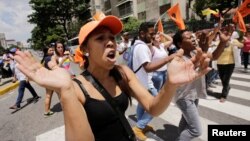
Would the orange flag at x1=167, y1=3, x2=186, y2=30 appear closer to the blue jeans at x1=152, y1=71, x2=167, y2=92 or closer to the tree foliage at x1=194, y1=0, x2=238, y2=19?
the blue jeans at x1=152, y1=71, x2=167, y2=92

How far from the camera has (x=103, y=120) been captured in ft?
6.33

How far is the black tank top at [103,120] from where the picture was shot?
6.27 feet

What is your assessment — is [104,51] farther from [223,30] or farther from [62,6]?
[62,6]

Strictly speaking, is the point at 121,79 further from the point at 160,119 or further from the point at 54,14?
the point at 54,14

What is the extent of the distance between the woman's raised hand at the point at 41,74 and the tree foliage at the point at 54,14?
157 ft

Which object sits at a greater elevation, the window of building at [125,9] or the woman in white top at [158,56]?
the window of building at [125,9]

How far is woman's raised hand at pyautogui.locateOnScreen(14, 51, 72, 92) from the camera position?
5.77ft

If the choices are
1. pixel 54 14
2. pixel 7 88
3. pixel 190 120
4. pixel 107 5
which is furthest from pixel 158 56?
pixel 107 5

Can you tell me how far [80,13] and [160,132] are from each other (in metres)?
48.0

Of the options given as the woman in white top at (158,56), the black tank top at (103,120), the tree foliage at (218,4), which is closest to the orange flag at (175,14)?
the woman in white top at (158,56)

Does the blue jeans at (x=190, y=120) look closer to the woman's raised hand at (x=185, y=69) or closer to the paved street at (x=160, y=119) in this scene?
the paved street at (x=160, y=119)

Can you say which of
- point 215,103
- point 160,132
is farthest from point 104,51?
point 215,103

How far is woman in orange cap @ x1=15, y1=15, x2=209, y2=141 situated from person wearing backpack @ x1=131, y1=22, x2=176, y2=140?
1222 millimetres

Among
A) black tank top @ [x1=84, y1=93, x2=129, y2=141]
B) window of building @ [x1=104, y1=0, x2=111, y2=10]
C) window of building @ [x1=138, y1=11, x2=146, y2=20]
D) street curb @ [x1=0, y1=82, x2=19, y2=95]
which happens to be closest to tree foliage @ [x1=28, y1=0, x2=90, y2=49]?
window of building @ [x1=104, y1=0, x2=111, y2=10]
